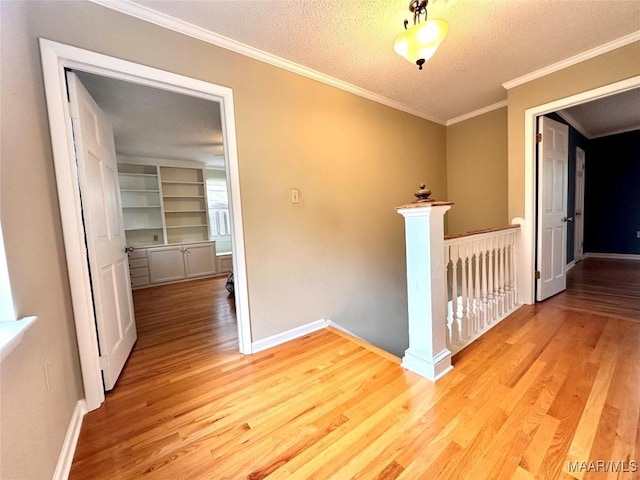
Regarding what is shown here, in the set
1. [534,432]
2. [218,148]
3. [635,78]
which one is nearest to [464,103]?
[635,78]

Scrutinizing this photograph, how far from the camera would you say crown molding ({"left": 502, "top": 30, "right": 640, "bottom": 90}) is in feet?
6.86

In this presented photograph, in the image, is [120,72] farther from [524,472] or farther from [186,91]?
[524,472]

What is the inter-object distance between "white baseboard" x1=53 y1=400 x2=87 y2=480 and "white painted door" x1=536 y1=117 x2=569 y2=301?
3.93 m

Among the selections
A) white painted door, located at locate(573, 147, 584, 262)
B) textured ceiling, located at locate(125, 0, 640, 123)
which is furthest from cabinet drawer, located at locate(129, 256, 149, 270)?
white painted door, located at locate(573, 147, 584, 262)

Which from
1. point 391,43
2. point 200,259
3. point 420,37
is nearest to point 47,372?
point 420,37

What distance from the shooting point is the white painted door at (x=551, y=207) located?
2781 millimetres

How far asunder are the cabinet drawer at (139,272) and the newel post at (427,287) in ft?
15.6

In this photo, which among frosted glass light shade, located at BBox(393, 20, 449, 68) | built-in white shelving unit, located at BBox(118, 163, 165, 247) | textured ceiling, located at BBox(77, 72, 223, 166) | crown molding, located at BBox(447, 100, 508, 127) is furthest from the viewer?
built-in white shelving unit, located at BBox(118, 163, 165, 247)

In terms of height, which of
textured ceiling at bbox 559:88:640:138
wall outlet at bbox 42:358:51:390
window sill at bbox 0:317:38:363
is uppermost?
textured ceiling at bbox 559:88:640:138

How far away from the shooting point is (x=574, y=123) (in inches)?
164

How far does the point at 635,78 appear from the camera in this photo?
2.12 meters

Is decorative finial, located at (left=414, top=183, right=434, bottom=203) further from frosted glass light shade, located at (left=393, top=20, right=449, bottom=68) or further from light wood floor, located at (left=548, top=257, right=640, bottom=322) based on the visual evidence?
light wood floor, located at (left=548, top=257, right=640, bottom=322)

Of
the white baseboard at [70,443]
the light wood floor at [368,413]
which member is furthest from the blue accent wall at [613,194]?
the white baseboard at [70,443]

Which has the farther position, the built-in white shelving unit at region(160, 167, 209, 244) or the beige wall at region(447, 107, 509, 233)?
the built-in white shelving unit at region(160, 167, 209, 244)
